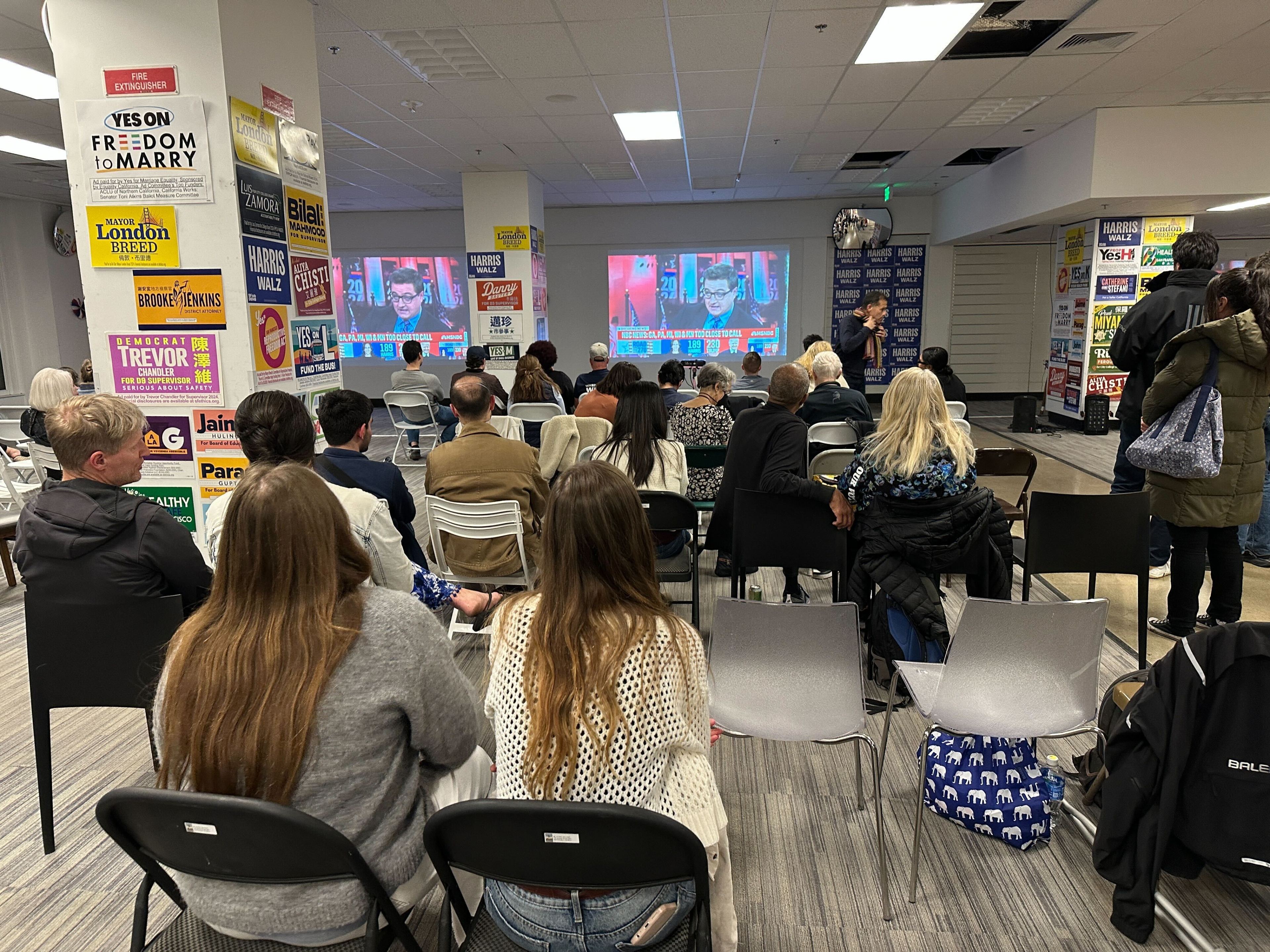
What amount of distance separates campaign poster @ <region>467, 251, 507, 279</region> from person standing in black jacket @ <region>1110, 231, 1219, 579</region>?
Result: 678 cm

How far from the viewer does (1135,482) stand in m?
4.41

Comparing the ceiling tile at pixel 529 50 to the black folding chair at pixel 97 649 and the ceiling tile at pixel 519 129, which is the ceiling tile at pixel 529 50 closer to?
the ceiling tile at pixel 519 129

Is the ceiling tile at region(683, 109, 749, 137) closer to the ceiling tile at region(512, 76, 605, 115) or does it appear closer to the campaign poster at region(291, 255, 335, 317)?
the ceiling tile at region(512, 76, 605, 115)

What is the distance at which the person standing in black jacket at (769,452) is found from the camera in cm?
332

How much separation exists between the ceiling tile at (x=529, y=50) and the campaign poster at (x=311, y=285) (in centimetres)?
173

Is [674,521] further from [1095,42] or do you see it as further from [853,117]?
[853,117]

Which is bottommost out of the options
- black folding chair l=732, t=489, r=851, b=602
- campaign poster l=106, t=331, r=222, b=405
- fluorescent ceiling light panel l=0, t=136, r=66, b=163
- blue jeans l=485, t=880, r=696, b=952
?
blue jeans l=485, t=880, r=696, b=952

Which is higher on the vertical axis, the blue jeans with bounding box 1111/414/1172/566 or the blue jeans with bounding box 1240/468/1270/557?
the blue jeans with bounding box 1111/414/1172/566

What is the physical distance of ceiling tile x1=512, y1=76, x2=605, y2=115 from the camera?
5590 mm

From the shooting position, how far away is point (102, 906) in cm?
199

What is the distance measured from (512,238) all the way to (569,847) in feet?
29.5

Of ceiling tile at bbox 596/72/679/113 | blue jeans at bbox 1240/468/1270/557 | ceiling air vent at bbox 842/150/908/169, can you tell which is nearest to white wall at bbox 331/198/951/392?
ceiling air vent at bbox 842/150/908/169

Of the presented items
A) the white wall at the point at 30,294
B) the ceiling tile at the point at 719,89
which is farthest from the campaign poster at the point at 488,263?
the white wall at the point at 30,294

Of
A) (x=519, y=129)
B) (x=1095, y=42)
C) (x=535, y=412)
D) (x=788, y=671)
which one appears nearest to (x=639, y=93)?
(x=519, y=129)
